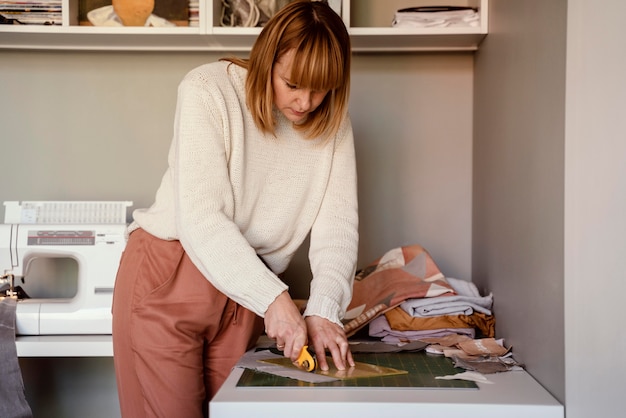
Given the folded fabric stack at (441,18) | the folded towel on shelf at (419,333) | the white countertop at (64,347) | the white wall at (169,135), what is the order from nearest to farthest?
the folded towel on shelf at (419,333) → the white countertop at (64,347) → the folded fabric stack at (441,18) → the white wall at (169,135)

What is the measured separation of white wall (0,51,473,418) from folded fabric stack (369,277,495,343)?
1.75 ft

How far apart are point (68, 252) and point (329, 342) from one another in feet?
3.13

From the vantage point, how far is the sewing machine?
2.04 metres

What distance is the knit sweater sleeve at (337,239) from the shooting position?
1.49m

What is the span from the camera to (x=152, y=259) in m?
1.56

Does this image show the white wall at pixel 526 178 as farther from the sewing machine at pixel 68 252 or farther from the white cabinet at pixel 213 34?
the sewing machine at pixel 68 252

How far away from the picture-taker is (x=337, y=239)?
5.25 ft

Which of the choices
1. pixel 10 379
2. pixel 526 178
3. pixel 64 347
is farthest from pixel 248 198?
pixel 10 379

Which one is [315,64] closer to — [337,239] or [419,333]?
[337,239]

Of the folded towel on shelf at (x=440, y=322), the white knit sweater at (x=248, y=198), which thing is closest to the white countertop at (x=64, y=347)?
the white knit sweater at (x=248, y=198)

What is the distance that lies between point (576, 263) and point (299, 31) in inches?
24.9

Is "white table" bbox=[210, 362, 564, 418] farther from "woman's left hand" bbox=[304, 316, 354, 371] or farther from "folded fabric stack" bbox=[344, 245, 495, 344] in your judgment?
"folded fabric stack" bbox=[344, 245, 495, 344]

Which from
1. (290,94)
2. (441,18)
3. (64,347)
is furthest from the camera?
(441,18)

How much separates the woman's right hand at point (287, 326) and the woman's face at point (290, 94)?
1.23 feet
